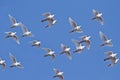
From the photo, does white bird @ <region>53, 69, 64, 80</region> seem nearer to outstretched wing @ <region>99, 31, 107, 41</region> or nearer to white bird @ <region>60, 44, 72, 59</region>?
white bird @ <region>60, 44, 72, 59</region>

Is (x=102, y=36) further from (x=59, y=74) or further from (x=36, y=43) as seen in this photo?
(x=36, y=43)

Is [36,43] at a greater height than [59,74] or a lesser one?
greater

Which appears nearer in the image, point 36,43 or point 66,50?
point 36,43

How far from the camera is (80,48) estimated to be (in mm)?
129750

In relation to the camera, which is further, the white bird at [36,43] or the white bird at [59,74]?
the white bird at [59,74]

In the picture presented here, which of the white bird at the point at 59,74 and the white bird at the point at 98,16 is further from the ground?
the white bird at the point at 98,16

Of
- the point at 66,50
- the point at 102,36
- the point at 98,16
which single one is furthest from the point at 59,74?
the point at 98,16

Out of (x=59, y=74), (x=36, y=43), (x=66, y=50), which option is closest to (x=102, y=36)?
(x=66, y=50)

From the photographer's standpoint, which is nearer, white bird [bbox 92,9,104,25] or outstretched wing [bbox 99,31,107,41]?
white bird [bbox 92,9,104,25]

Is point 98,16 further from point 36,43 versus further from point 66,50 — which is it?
point 36,43

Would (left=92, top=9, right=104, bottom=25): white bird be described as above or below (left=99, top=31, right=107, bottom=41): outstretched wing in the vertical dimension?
above

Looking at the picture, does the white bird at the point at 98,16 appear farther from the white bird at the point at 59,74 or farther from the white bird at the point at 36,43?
the white bird at the point at 59,74

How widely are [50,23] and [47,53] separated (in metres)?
3.15

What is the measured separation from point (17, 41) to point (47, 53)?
286 cm
